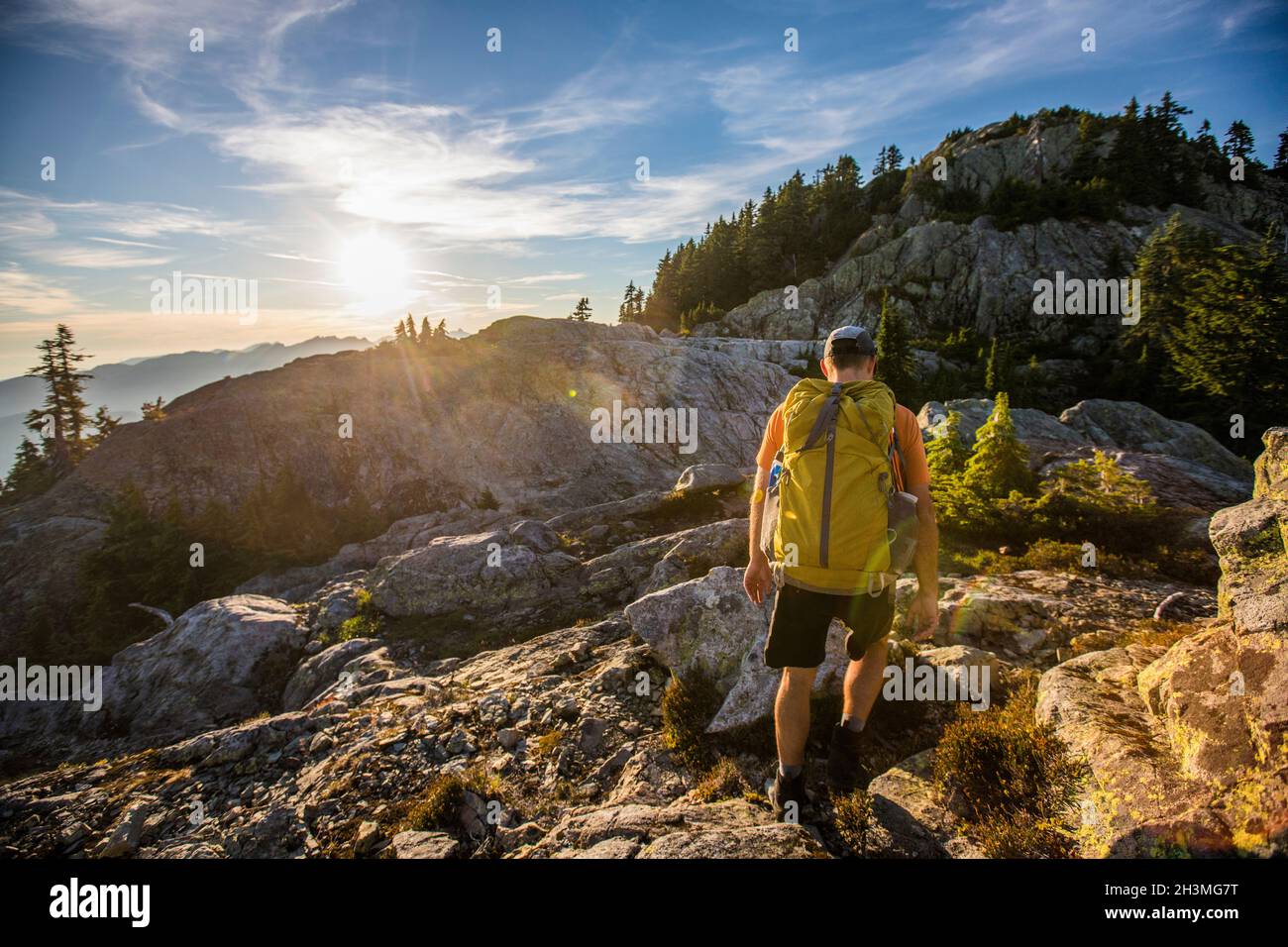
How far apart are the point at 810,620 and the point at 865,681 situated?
1.11 m

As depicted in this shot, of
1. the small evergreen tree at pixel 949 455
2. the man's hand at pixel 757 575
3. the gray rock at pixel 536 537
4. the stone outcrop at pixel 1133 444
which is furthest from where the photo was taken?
the gray rock at pixel 536 537

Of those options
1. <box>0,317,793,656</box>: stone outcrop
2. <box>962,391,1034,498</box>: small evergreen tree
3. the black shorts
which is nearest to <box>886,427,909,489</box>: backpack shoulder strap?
A: the black shorts

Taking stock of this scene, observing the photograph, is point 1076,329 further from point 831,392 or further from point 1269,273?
point 831,392

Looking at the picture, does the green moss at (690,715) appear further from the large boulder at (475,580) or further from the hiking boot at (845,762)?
the large boulder at (475,580)

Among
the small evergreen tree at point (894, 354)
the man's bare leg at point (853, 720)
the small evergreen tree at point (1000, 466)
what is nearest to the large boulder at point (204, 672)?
the man's bare leg at point (853, 720)

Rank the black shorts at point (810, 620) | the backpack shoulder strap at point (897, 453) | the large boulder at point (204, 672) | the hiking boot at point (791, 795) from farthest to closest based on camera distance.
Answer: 1. the large boulder at point (204, 672)
2. the hiking boot at point (791, 795)
3. the backpack shoulder strap at point (897, 453)
4. the black shorts at point (810, 620)

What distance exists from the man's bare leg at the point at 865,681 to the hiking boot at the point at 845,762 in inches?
5.9

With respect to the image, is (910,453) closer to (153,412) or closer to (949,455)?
(949,455)

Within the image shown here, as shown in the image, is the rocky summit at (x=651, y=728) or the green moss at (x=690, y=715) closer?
the rocky summit at (x=651, y=728)

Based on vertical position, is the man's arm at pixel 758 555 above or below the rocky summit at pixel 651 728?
above

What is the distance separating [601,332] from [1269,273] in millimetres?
45304

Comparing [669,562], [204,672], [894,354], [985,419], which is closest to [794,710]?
→ [669,562]

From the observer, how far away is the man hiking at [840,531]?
3709 millimetres
